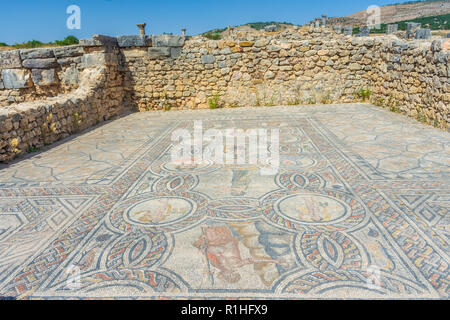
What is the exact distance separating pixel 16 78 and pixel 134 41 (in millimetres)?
2731

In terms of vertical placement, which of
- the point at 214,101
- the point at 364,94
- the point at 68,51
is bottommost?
the point at 214,101

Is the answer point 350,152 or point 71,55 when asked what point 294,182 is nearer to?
point 350,152

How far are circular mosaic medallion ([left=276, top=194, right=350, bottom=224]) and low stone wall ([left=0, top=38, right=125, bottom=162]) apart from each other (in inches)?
139

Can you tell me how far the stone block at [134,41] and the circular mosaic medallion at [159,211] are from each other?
5519 millimetres

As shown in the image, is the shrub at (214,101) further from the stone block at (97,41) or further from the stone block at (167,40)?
the stone block at (97,41)

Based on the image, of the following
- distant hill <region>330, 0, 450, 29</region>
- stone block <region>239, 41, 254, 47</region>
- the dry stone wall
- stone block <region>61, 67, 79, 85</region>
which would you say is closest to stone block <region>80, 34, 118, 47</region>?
the dry stone wall

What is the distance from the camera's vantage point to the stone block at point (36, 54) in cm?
645

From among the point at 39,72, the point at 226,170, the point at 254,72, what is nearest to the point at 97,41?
the point at 39,72

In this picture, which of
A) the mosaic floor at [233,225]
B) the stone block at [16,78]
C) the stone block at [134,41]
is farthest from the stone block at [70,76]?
the mosaic floor at [233,225]

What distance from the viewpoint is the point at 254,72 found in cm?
711

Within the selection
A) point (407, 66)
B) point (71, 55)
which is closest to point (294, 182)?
point (407, 66)

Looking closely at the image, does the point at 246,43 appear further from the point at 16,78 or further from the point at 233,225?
the point at 233,225

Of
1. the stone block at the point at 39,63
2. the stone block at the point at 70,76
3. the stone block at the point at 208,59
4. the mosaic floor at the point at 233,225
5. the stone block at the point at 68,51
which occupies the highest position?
the stone block at the point at 68,51

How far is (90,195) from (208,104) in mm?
4955
